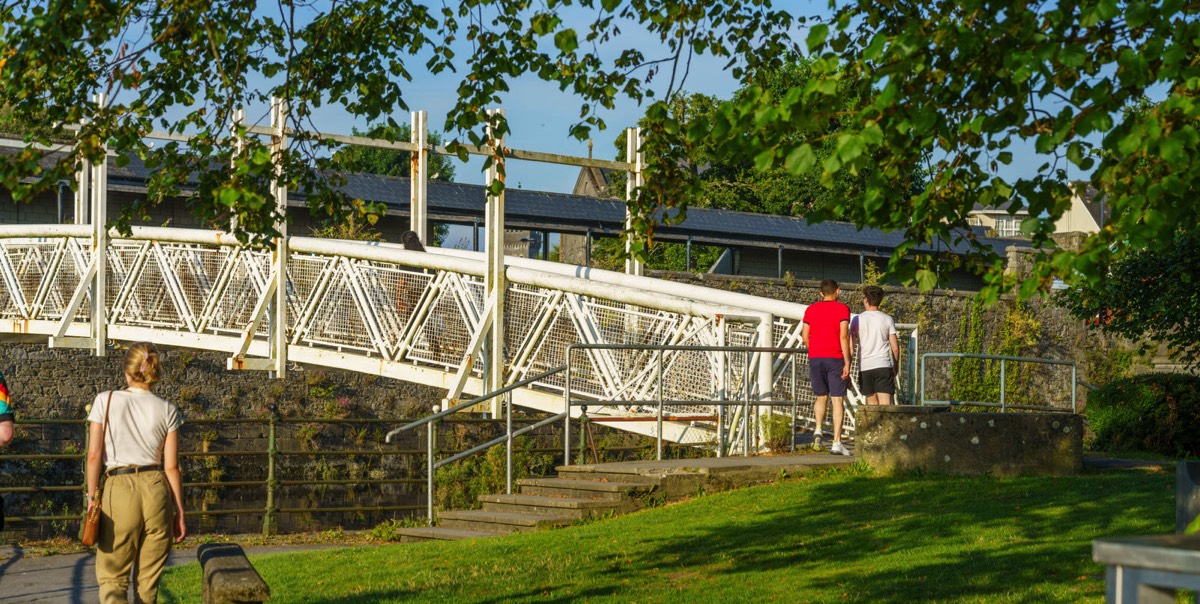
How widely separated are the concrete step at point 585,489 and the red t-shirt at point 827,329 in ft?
7.51

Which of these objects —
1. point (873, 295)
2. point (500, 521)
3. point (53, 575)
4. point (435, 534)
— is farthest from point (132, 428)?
point (873, 295)

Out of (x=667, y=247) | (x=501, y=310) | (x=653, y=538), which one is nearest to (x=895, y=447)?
(x=653, y=538)

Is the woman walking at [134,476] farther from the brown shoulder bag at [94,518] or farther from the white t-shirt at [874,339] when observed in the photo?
the white t-shirt at [874,339]

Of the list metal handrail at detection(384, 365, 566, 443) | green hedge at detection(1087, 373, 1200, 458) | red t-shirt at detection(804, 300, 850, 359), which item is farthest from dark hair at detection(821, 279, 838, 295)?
green hedge at detection(1087, 373, 1200, 458)

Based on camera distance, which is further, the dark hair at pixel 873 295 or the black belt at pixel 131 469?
the dark hair at pixel 873 295

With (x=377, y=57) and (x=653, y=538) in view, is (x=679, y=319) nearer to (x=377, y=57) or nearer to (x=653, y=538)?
(x=653, y=538)

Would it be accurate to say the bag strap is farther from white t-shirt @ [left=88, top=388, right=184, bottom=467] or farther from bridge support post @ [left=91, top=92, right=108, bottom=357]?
bridge support post @ [left=91, top=92, right=108, bottom=357]

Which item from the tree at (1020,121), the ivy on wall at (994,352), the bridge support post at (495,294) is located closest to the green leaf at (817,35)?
the tree at (1020,121)

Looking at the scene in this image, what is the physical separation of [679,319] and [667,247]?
25327 millimetres

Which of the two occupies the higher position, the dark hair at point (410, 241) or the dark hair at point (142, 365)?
the dark hair at point (410, 241)

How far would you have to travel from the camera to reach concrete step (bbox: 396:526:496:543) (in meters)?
13.1

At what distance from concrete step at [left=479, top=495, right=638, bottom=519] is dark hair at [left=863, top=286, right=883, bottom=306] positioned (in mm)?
3094

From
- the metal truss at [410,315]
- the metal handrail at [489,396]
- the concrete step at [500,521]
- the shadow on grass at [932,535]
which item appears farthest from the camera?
the metal truss at [410,315]

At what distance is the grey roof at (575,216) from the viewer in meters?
33.2
